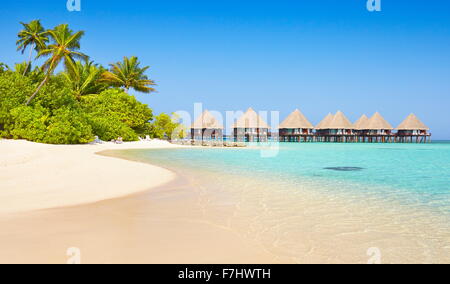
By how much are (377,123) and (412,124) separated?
18.2 ft

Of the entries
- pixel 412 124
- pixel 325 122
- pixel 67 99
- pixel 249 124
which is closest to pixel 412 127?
pixel 412 124

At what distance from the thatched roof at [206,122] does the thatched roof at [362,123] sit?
23104mm

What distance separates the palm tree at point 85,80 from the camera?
31375 mm

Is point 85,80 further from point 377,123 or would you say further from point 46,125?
point 377,123

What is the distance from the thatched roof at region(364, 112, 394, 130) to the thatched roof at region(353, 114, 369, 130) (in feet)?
1.46

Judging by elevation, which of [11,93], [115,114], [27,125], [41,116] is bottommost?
[27,125]

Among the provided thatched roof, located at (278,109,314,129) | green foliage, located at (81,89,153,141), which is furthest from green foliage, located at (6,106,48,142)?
thatched roof, located at (278,109,314,129)

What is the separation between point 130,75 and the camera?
36250mm

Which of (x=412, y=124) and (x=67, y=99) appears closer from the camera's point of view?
(x=67, y=99)

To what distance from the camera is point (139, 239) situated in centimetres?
360

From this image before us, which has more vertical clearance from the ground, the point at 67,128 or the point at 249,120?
the point at 249,120

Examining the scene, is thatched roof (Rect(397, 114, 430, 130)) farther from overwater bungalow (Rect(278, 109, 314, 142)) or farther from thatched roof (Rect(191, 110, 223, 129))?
thatched roof (Rect(191, 110, 223, 129))
